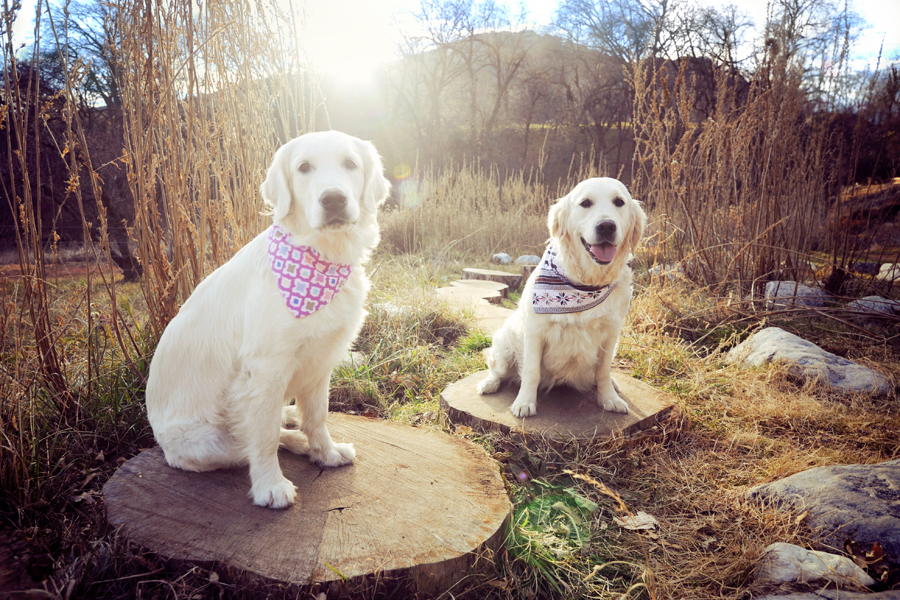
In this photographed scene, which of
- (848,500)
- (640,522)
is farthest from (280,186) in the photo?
(848,500)

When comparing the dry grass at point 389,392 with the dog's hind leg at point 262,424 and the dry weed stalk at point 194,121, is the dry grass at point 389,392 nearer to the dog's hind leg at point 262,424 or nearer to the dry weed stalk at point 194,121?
the dry weed stalk at point 194,121

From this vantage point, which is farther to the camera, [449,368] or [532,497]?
[449,368]

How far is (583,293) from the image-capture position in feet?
8.22

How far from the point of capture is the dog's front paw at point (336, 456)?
1.92 m

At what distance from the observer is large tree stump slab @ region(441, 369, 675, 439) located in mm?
2408

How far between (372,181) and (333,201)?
0.33 metres

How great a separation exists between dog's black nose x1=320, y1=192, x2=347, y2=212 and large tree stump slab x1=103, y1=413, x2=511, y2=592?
100 centimetres

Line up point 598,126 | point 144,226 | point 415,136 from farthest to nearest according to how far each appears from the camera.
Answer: point 415,136 → point 598,126 → point 144,226

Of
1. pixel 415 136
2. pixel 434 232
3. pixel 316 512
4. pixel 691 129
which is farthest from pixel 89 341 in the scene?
pixel 415 136

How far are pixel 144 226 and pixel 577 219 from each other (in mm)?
2239

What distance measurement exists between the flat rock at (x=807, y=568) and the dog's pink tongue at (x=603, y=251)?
134cm

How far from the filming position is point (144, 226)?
252cm

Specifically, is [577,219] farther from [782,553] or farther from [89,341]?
[89,341]

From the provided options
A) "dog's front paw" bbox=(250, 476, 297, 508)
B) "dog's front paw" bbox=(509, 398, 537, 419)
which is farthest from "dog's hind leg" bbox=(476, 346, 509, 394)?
"dog's front paw" bbox=(250, 476, 297, 508)
